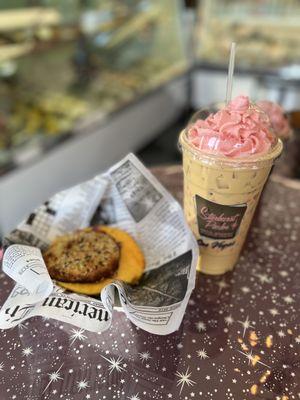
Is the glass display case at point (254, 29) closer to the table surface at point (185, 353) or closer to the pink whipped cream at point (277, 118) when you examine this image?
the pink whipped cream at point (277, 118)

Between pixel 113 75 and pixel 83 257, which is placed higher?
pixel 83 257

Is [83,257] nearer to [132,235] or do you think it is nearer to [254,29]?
[132,235]

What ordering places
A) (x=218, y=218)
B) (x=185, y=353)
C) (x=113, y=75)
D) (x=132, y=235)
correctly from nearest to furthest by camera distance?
(x=185, y=353)
(x=218, y=218)
(x=132, y=235)
(x=113, y=75)

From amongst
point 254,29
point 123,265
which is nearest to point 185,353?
point 123,265

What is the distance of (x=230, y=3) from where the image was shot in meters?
3.88

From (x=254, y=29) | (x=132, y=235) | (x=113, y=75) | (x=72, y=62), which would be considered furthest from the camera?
(x=254, y=29)

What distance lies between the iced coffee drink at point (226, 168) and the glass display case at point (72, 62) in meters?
1.71

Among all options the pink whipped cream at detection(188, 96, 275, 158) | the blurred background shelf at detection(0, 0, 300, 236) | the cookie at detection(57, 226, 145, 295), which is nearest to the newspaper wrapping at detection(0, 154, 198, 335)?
the cookie at detection(57, 226, 145, 295)

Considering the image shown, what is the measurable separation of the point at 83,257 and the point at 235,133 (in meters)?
0.52

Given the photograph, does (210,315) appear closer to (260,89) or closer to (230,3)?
(260,89)

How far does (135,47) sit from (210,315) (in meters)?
3.58

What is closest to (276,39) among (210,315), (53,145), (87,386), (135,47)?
(135,47)

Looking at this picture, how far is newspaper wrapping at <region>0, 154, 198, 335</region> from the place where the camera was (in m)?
0.77

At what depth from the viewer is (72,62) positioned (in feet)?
10.6
